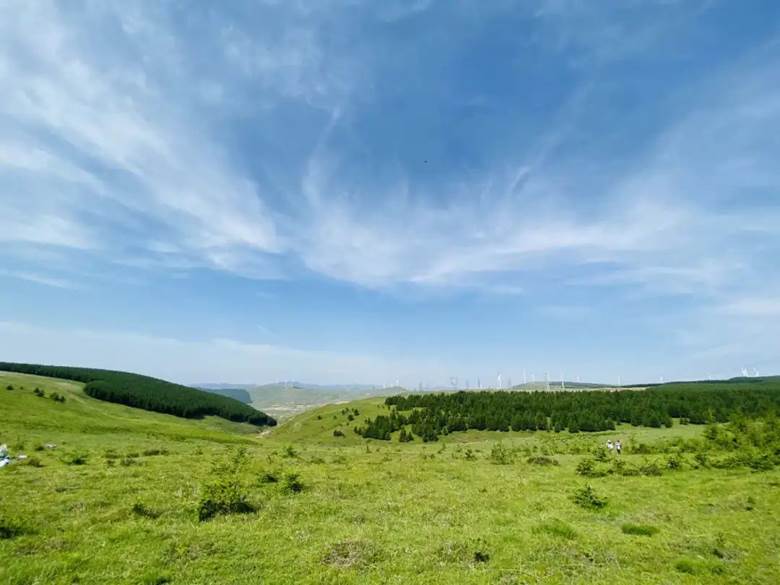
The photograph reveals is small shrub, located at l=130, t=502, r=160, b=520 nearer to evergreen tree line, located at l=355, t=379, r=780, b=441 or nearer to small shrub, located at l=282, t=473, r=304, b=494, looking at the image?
small shrub, located at l=282, t=473, r=304, b=494

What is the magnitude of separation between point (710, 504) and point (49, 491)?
38.6 m

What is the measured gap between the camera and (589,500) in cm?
2616

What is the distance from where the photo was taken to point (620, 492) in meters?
30.5

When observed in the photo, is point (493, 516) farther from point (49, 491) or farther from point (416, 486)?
point (49, 491)

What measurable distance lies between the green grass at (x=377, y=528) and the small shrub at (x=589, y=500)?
2.23 feet

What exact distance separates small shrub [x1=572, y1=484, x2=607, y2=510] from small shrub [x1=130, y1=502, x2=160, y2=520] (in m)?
23.5

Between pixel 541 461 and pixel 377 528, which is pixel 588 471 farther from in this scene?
pixel 377 528

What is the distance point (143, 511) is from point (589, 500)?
24.7 meters

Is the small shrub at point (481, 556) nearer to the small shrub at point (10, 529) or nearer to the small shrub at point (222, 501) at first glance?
the small shrub at point (222, 501)

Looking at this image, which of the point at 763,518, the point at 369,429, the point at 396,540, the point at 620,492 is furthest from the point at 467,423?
the point at 396,540

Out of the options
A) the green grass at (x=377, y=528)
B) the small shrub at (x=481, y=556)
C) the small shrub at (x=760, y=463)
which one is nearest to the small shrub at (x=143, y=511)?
the green grass at (x=377, y=528)

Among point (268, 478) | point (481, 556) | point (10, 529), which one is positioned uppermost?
point (10, 529)

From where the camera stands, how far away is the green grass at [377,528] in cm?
1466

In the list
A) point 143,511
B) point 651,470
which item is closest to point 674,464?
point 651,470
